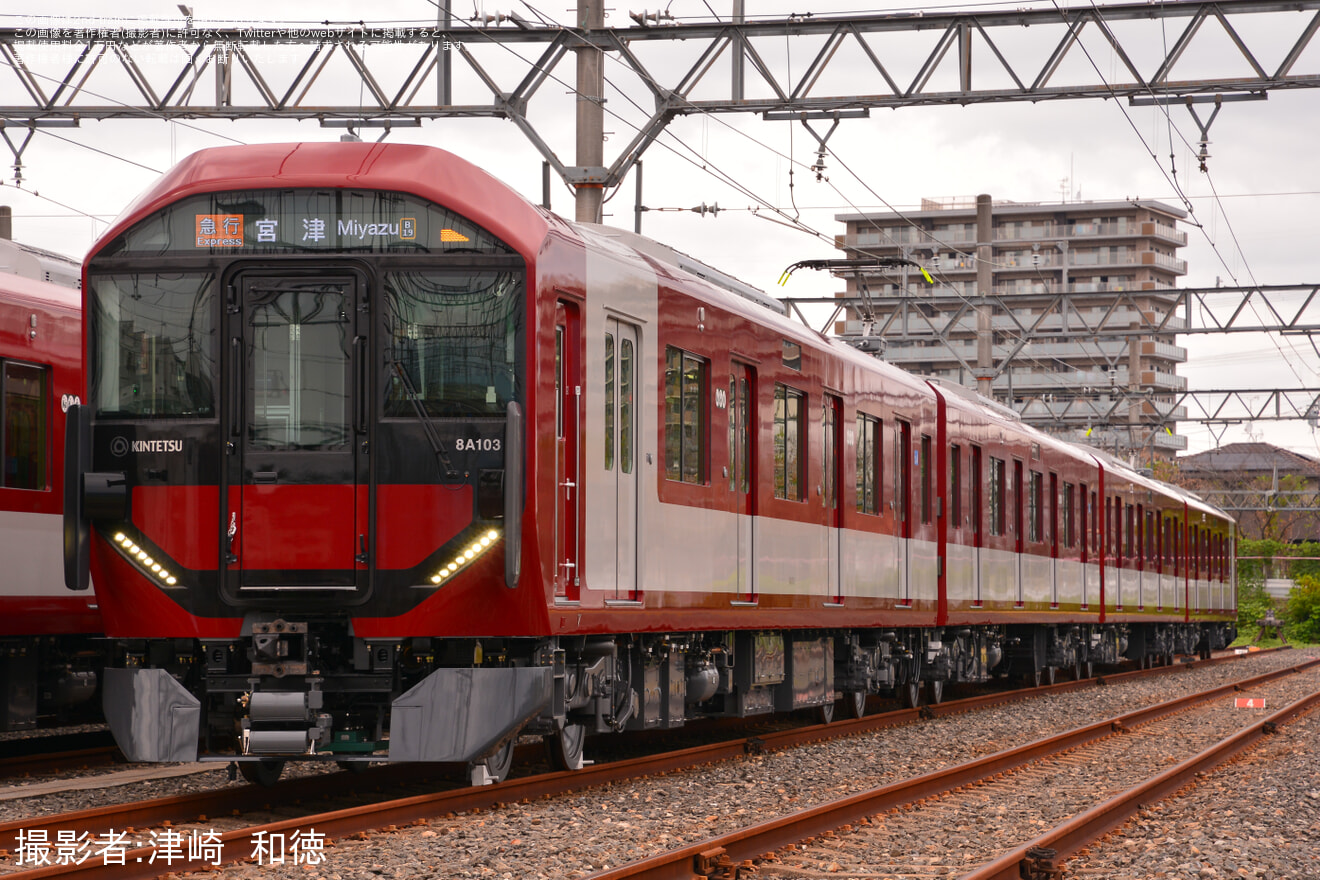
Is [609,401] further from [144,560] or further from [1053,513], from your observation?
[1053,513]

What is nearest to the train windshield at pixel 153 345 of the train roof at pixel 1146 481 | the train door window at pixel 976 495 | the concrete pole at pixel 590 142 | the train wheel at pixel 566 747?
the train wheel at pixel 566 747

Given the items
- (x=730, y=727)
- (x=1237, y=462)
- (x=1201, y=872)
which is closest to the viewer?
(x=1201, y=872)

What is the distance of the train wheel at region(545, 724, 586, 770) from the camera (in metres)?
11.0

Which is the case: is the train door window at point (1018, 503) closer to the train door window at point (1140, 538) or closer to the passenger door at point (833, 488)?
the passenger door at point (833, 488)

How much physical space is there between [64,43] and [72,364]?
23.3 ft

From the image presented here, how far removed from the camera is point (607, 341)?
1062 centimetres

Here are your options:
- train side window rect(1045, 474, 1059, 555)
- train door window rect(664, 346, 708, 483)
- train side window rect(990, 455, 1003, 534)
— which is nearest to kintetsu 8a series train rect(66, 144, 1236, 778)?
train door window rect(664, 346, 708, 483)

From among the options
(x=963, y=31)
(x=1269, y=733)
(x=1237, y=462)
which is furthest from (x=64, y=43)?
(x=1237, y=462)

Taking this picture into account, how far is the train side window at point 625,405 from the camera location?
10.8 m

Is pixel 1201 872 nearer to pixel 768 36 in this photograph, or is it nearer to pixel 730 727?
pixel 730 727

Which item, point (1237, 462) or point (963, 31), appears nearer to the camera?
point (963, 31)

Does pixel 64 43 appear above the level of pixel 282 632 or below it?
above

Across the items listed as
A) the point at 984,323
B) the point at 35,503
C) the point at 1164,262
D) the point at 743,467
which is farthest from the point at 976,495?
the point at 1164,262

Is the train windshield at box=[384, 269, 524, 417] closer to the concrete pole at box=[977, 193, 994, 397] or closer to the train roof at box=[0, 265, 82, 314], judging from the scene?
the train roof at box=[0, 265, 82, 314]
